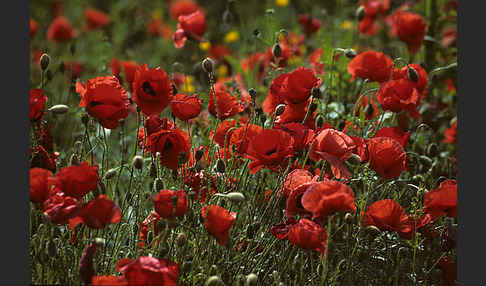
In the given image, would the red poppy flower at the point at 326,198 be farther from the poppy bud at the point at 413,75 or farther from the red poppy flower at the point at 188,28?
the red poppy flower at the point at 188,28

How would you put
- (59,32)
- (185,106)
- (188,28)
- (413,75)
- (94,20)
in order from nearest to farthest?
(185,106)
(413,75)
(188,28)
(59,32)
(94,20)

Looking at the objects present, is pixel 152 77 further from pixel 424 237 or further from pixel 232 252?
pixel 424 237

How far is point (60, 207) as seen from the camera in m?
1.53

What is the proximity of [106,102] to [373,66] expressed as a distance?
0.99 metres

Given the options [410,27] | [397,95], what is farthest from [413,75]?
[410,27]

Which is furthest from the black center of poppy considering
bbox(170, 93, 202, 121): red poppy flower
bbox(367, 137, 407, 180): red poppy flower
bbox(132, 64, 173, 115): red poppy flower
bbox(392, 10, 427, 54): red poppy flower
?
bbox(392, 10, 427, 54): red poppy flower

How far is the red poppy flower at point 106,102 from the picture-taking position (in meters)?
1.71

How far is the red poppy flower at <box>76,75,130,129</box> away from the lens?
171 cm

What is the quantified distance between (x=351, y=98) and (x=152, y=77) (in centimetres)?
147

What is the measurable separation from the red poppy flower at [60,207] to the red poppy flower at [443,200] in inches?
37.3

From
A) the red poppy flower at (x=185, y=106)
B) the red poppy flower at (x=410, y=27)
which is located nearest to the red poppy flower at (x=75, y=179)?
the red poppy flower at (x=185, y=106)

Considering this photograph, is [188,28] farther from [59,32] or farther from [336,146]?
[59,32]

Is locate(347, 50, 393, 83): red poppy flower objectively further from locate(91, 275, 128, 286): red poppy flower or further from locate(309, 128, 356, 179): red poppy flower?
locate(91, 275, 128, 286): red poppy flower

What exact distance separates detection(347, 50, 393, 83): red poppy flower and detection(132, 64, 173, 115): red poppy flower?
0.80m
